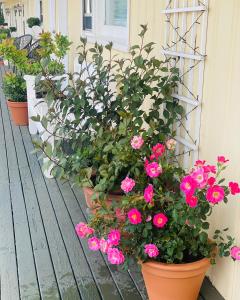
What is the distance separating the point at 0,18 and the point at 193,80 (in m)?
22.2

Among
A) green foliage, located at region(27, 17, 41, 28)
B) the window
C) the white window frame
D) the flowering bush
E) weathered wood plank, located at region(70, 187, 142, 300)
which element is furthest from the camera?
green foliage, located at region(27, 17, 41, 28)

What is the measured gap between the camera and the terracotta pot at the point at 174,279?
1.79 m

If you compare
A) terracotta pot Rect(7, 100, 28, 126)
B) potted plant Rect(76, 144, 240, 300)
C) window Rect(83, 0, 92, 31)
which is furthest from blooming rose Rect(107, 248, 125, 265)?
terracotta pot Rect(7, 100, 28, 126)

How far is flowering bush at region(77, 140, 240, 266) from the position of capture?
5.68 ft

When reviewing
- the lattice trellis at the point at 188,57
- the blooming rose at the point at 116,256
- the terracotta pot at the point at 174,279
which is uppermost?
the lattice trellis at the point at 188,57

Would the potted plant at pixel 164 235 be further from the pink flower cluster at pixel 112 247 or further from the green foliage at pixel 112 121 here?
the green foliage at pixel 112 121

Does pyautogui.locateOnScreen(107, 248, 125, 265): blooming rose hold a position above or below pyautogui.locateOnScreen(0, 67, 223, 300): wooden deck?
above

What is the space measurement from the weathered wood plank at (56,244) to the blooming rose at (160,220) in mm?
619

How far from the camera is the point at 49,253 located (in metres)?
2.44

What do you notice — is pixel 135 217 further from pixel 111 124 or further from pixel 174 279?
pixel 111 124

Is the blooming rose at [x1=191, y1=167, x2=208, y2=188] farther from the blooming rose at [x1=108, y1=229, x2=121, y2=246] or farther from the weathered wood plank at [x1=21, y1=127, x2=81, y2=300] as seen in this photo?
the weathered wood plank at [x1=21, y1=127, x2=81, y2=300]

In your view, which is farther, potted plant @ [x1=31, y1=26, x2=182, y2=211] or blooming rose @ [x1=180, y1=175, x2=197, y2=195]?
potted plant @ [x1=31, y1=26, x2=182, y2=211]

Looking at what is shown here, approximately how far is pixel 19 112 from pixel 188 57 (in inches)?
136

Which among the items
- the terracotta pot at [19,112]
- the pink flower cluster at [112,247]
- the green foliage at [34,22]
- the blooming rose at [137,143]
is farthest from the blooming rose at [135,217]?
the green foliage at [34,22]
